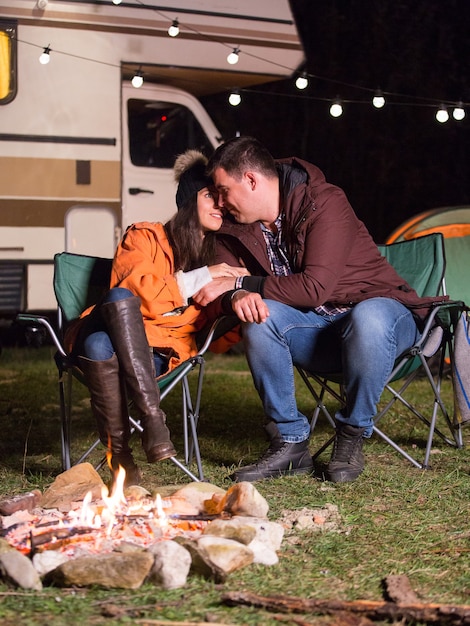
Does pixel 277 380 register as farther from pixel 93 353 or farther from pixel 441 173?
pixel 441 173

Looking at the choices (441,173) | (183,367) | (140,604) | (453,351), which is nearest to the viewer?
(140,604)

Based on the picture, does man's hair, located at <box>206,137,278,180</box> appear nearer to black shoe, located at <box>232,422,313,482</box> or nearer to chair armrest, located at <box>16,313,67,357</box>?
chair armrest, located at <box>16,313,67,357</box>

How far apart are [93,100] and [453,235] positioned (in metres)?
2.20

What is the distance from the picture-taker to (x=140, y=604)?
1.91 meters

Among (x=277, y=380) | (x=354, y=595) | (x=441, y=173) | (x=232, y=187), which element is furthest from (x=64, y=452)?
(x=441, y=173)

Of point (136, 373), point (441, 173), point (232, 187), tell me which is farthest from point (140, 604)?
point (441, 173)

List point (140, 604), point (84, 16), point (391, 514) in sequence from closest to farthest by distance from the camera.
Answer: point (140, 604) → point (391, 514) → point (84, 16)

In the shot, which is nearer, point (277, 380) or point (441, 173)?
→ point (277, 380)

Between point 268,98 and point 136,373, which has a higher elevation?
point 268,98

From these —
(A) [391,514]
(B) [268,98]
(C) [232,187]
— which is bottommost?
(A) [391,514]

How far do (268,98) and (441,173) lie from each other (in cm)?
177

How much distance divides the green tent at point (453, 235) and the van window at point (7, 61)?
2.27 m

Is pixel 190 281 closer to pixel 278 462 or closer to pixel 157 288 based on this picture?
pixel 157 288

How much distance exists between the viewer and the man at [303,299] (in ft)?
9.53
